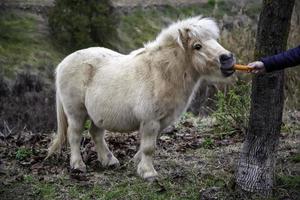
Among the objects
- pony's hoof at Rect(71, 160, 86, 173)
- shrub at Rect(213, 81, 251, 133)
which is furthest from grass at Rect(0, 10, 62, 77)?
pony's hoof at Rect(71, 160, 86, 173)

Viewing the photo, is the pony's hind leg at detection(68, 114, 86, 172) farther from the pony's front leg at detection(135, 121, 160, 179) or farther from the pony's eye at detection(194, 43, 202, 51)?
the pony's eye at detection(194, 43, 202, 51)

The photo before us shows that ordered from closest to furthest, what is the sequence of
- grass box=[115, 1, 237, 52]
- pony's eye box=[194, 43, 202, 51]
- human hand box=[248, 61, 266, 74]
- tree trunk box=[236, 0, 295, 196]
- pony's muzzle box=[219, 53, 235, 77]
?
human hand box=[248, 61, 266, 74]
tree trunk box=[236, 0, 295, 196]
pony's muzzle box=[219, 53, 235, 77]
pony's eye box=[194, 43, 202, 51]
grass box=[115, 1, 237, 52]

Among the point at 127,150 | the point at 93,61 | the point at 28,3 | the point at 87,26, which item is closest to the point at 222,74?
the point at 93,61

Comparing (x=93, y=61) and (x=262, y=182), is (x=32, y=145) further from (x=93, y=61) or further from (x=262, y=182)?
(x=262, y=182)

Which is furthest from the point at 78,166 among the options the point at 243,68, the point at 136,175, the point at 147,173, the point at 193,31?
the point at 243,68

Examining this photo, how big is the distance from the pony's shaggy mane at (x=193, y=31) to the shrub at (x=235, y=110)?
6.05 ft

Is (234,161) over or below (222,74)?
below

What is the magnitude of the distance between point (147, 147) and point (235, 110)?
2.15 m

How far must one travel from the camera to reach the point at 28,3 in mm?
20062

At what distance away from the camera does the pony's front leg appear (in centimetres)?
577

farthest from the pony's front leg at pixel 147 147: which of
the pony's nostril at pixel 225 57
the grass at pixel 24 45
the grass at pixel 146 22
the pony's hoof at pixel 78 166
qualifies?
the grass at pixel 146 22

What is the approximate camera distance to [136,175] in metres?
6.04

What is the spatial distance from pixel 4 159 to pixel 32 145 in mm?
743

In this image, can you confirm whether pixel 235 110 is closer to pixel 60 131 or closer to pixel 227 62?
pixel 227 62
